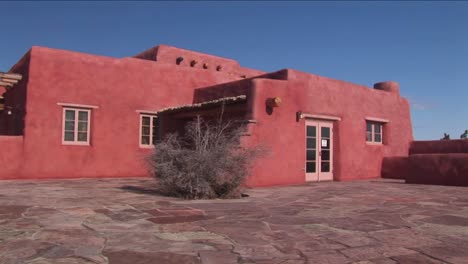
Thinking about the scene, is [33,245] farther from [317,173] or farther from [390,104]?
[390,104]

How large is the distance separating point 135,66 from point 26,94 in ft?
11.8

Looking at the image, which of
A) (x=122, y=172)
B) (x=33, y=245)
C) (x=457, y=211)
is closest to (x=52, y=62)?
(x=122, y=172)

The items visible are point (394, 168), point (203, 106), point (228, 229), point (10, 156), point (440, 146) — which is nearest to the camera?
point (228, 229)

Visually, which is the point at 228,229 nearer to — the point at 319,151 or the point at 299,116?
the point at 299,116

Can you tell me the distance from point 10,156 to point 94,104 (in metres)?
2.87

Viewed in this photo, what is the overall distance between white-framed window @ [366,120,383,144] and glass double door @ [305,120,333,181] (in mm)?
2385

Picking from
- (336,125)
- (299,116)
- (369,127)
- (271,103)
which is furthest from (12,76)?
(369,127)

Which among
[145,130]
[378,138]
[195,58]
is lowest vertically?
[378,138]

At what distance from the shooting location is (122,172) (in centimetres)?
1393

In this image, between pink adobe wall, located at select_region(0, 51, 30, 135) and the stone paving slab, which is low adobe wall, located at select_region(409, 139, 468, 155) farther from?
pink adobe wall, located at select_region(0, 51, 30, 135)

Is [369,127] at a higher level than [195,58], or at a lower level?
lower

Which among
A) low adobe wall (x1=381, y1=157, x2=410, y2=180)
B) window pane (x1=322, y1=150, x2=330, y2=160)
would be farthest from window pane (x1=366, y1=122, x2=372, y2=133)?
window pane (x1=322, y1=150, x2=330, y2=160)

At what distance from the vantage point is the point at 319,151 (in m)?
13.0

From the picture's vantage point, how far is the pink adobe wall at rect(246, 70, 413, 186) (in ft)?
37.0
